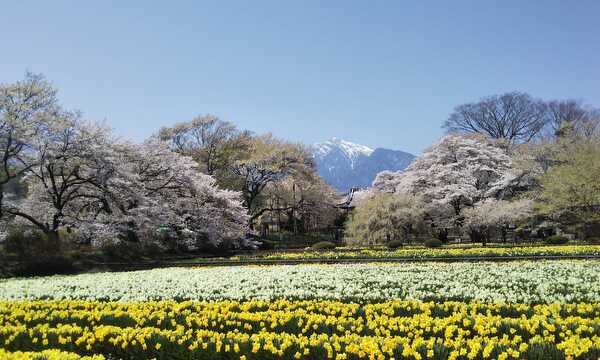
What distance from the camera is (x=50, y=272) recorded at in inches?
792

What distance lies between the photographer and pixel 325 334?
5.80 m

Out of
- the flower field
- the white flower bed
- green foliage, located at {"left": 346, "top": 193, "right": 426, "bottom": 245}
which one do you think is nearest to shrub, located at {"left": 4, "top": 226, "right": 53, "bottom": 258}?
the white flower bed

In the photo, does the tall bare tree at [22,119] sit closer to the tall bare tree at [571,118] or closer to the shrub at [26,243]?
the shrub at [26,243]

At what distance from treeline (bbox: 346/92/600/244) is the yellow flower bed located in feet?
76.5

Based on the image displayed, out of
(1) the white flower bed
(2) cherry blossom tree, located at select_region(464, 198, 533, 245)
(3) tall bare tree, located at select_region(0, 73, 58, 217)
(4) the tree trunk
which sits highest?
(3) tall bare tree, located at select_region(0, 73, 58, 217)

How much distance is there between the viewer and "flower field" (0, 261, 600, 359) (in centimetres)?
512

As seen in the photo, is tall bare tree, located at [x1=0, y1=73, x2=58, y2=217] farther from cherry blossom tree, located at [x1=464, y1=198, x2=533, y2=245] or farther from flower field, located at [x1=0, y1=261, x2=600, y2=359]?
cherry blossom tree, located at [x1=464, y1=198, x2=533, y2=245]

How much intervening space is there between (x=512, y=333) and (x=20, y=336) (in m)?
6.77

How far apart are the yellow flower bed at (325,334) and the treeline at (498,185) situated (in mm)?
23314

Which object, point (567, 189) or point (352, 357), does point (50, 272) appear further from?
Result: point (567, 189)

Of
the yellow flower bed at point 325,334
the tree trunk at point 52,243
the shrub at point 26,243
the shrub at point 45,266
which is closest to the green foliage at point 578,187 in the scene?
the yellow flower bed at point 325,334

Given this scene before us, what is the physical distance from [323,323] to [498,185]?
36.1 m

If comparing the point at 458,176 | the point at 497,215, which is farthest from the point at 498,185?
the point at 497,215

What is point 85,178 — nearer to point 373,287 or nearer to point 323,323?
point 373,287
